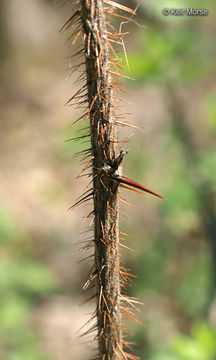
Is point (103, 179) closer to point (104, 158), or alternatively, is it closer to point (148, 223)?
point (104, 158)

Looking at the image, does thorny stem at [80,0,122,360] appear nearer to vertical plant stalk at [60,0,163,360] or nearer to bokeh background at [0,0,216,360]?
vertical plant stalk at [60,0,163,360]

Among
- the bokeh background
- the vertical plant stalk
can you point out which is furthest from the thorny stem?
the bokeh background

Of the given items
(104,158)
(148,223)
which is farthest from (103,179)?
(148,223)

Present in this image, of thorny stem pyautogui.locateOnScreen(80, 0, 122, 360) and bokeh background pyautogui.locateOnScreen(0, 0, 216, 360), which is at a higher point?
thorny stem pyautogui.locateOnScreen(80, 0, 122, 360)

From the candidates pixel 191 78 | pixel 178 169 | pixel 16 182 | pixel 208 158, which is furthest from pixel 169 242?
pixel 16 182

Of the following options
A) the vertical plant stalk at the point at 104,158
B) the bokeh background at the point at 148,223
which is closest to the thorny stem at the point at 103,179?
the vertical plant stalk at the point at 104,158
